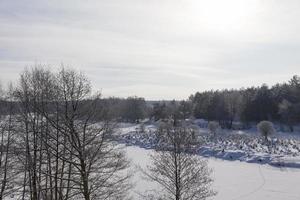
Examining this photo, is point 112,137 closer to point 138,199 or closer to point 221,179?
point 138,199

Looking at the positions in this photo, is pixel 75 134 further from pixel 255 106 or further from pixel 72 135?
pixel 255 106

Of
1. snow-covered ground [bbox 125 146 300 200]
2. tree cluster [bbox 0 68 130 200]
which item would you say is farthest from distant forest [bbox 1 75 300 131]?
tree cluster [bbox 0 68 130 200]

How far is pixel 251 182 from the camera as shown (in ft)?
84.0

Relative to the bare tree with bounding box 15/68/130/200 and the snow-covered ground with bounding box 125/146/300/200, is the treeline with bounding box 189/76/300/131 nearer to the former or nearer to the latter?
the snow-covered ground with bounding box 125/146/300/200

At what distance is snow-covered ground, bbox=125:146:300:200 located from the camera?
70.8 ft

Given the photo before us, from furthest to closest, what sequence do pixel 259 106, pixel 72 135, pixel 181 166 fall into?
pixel 259 106 < pixel 181 166 < pixel 72 135

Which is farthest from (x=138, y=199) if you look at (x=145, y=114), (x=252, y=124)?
(x=145, y=114)

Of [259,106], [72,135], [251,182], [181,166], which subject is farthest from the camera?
[259,106]

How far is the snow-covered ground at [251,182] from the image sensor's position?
2159 centimetres

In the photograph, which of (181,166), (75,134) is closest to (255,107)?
(181,166)

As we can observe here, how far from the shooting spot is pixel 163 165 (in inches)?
640

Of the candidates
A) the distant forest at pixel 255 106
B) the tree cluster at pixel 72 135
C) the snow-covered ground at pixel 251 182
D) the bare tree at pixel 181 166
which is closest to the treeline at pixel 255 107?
the distant forest at pixel 255 106

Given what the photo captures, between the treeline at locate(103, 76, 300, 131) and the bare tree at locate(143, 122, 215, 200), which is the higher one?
the treeline at locate(103, 76, 300, 131)

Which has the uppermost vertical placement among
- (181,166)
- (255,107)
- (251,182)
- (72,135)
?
(255,107)
